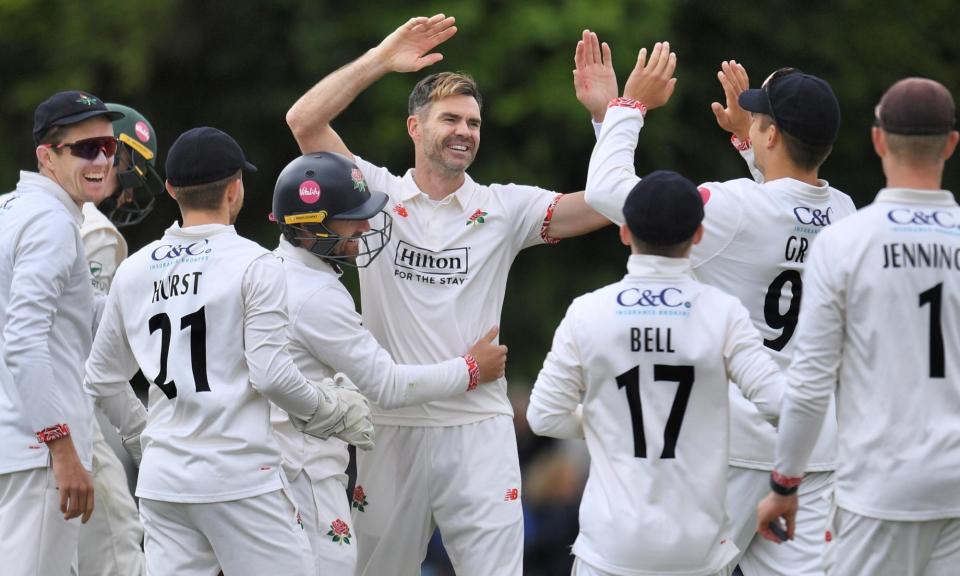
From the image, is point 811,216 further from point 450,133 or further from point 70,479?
point 70,479

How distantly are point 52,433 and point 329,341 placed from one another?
1188 millimetres

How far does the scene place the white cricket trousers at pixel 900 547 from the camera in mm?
5129

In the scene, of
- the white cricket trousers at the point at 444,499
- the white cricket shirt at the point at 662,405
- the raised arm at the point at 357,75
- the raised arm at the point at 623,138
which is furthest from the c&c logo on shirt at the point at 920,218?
the raised arm at the point at 357,75

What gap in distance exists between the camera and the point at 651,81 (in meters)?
6.50

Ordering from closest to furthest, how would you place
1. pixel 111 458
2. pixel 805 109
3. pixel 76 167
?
pixel 805 109 → pixel 76 167 → pixel 111 458

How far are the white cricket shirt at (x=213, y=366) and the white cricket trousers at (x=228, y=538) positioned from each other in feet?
0.20

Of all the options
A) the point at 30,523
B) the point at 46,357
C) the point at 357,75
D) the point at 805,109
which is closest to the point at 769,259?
the point at 805,109

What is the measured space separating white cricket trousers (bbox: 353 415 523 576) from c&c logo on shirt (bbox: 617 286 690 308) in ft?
5.77

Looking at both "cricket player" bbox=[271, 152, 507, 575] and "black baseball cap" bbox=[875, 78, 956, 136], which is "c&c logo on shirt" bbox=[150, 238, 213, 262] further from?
"black baseball cap" bbox=[875, 78, 956, 136]

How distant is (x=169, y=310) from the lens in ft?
19.5

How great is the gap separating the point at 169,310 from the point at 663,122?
770 centimetres

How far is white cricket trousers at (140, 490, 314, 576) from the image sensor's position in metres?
5.89

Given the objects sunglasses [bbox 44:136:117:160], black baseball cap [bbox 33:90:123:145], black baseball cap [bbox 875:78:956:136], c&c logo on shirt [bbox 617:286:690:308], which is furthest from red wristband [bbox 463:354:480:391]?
black baseball cap [bbox 875:78:956:136]

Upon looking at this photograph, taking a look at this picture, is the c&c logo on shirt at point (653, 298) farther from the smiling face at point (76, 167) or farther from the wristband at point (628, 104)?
the smiling face at point (76, 167)
